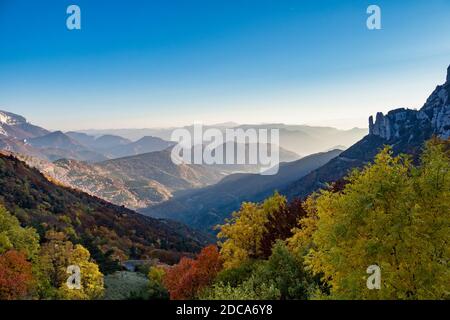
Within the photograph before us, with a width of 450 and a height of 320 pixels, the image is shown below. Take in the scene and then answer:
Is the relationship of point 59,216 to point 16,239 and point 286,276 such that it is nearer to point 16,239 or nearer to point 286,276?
point 16,239

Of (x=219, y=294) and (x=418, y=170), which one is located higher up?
(x=418, y=170)

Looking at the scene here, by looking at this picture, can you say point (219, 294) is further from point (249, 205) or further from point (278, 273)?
point (249, 205)

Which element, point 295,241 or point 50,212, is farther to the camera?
point 50,212

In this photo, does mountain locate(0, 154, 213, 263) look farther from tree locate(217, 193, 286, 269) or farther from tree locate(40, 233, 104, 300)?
tree locate(217, 193, 286, 269)

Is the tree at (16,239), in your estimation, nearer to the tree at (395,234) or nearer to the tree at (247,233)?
the tree at (247,233)

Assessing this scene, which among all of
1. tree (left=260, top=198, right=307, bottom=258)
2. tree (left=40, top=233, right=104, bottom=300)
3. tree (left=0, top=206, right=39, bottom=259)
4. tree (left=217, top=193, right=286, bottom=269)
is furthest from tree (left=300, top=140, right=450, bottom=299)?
tree (left=0, top=206, right=39, bottom=259)
